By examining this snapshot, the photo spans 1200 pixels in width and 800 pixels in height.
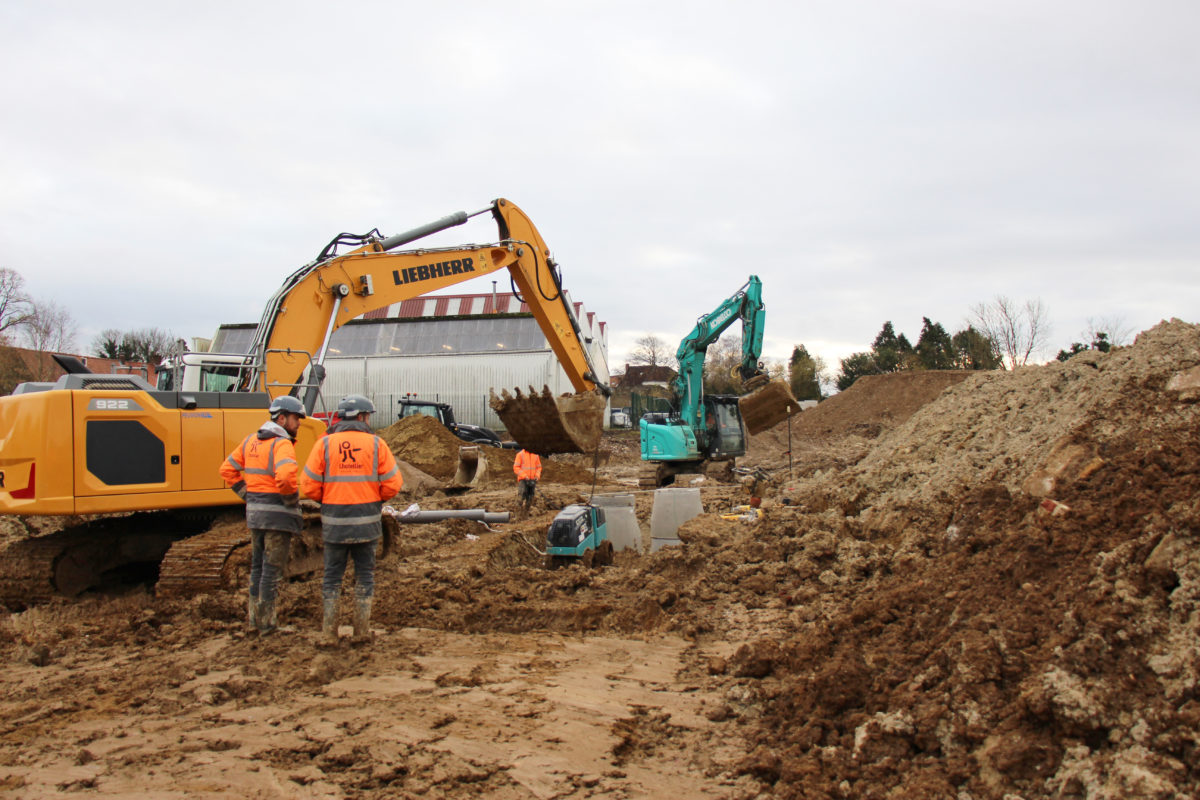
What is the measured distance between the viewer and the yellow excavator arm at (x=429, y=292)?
24.9 ft

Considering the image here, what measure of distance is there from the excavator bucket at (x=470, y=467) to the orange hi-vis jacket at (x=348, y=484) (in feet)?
36.9

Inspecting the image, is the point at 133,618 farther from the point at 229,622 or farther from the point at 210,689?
the point at 210,689

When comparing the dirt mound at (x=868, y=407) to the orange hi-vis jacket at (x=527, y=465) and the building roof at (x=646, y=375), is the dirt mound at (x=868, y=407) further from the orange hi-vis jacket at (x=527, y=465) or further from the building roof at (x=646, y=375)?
the building roof at (x=646, y=375)

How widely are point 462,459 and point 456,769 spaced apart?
13833 millimetres

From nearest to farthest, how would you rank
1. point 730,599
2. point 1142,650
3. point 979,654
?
point 1142,650, point 979,654, point 730,599

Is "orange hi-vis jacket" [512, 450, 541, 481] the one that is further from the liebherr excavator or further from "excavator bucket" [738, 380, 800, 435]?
"excavator bucket" [738, 380, 800, 435]

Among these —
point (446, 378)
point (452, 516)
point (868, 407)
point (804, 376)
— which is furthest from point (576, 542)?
point (804, 376)

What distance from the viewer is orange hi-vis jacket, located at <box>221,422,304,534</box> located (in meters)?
5.54

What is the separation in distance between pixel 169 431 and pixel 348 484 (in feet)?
7.31

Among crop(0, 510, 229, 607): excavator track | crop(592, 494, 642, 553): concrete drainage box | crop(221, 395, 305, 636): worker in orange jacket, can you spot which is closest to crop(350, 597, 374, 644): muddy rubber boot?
crop(221, 395, 305, 636): worker in orange jacket

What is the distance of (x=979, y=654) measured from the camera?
326 cm

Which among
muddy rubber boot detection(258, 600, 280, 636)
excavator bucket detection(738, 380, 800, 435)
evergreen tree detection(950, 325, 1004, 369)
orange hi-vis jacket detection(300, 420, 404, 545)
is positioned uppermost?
evergreen tree detection(950, 325, 1004, 369)

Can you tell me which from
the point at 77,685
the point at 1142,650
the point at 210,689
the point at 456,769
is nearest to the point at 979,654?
the point at 1142,650

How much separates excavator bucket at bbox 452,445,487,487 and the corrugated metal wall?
37.5ft
